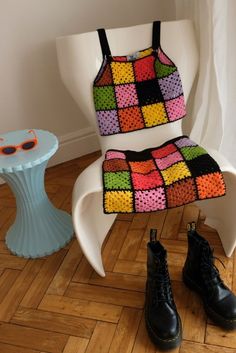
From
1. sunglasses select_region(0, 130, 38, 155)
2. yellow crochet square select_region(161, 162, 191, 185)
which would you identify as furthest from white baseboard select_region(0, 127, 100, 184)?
yellow crochet square select_region(161, 162, 191, 185)

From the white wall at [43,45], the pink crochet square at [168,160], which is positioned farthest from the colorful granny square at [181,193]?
the white wall at [43,45]

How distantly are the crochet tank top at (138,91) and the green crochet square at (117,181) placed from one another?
0.25 m

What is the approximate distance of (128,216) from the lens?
1675 millimetres

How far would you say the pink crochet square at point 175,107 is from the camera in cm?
140

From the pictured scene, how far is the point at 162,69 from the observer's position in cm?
139

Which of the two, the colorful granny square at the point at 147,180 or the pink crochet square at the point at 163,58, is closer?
the colorful granny square at the point at 147,180

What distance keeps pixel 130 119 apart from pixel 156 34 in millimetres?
339

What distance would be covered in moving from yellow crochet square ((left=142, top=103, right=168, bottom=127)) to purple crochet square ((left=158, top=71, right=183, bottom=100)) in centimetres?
5

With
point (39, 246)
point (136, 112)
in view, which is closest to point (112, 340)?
point (39, 246)

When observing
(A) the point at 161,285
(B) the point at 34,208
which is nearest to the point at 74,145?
(B) the point at 34,208

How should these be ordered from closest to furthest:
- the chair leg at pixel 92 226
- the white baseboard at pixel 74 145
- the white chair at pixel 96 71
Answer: the chair leg at pixel 92 226
the white chair at pixel 96 71
the white baseboard at pixel 74 145

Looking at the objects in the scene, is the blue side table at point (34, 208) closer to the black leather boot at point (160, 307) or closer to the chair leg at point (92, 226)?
the chair leg at point (92, 226)

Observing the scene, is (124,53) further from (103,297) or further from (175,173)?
(103,297)

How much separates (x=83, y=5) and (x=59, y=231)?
1107 millimetres
